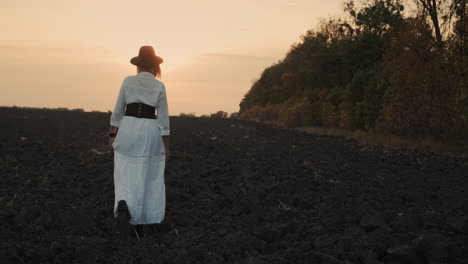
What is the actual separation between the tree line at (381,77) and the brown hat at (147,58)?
1264 centimetres

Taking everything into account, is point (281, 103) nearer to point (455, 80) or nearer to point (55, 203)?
point (455, 80)

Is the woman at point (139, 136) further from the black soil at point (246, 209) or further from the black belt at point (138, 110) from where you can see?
the black soil at point (246, 209)

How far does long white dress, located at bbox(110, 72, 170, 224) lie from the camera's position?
6.83m

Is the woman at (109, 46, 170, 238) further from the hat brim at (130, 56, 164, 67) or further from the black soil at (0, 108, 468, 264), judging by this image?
the black soil at (0, 108, 468, 264)

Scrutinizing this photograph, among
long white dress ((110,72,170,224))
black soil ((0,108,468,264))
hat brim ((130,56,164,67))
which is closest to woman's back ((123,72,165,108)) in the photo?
long white dress ((110,72,170,224))

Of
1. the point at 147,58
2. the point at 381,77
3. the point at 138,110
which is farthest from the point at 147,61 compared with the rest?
the point at 381,77

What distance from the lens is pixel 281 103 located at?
3984cm

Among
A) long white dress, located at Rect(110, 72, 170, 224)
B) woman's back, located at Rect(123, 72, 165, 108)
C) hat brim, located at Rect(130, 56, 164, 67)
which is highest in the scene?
hat brim, located at Rect(130, 56, 164, 67)

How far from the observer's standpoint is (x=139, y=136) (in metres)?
6.87

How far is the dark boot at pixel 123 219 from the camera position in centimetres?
656

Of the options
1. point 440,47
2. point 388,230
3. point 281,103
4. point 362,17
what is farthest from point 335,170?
point 281,103

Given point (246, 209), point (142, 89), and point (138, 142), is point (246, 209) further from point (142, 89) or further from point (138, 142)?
point (142, 89)

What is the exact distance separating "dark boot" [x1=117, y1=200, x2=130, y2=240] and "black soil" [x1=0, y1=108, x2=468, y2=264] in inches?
5.4

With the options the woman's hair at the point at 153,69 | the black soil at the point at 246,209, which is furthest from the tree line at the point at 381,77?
the woman's hair at the point at 153,69
